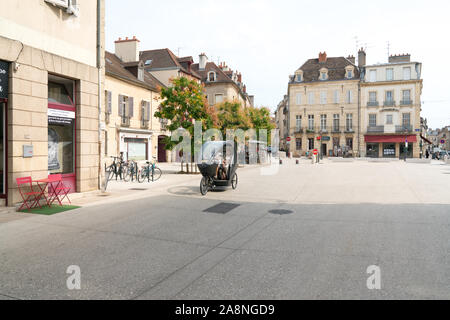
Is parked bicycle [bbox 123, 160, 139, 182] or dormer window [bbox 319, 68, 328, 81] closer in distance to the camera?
parked bicycle [bbox 123, 160, 139, 182]

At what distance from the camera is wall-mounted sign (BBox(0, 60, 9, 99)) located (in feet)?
26.0

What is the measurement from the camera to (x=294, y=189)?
12.7 meters

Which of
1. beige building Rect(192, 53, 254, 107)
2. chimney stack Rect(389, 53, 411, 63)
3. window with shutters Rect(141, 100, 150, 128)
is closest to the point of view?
window with shutters Rect(141, 100, 150, 128)

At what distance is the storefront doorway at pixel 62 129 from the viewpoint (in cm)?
962

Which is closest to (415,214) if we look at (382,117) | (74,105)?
(74,105)

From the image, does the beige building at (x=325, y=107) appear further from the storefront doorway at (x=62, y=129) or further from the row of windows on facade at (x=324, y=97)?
the storefront doorway at (x=62, y=129)

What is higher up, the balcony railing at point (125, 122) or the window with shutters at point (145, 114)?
the window with shutters at point (145, 114)

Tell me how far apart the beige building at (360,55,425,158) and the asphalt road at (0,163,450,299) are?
146ft

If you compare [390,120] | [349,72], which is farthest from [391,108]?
[349,72]

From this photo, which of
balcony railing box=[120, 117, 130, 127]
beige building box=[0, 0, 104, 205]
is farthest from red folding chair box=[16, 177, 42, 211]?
balcony railing box=[120, 117, 130, 127]

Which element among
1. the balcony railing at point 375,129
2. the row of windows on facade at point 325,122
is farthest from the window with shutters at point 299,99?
the balcony railing at point 375,129

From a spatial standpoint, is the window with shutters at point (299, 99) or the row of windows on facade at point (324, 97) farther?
the window with shutters at point (299, 99)

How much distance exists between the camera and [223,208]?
28.7 ft

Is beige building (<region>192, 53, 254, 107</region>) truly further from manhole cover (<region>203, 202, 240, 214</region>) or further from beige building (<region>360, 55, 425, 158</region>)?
manhole cover (<region>203, 202, 240, 214</region>)
